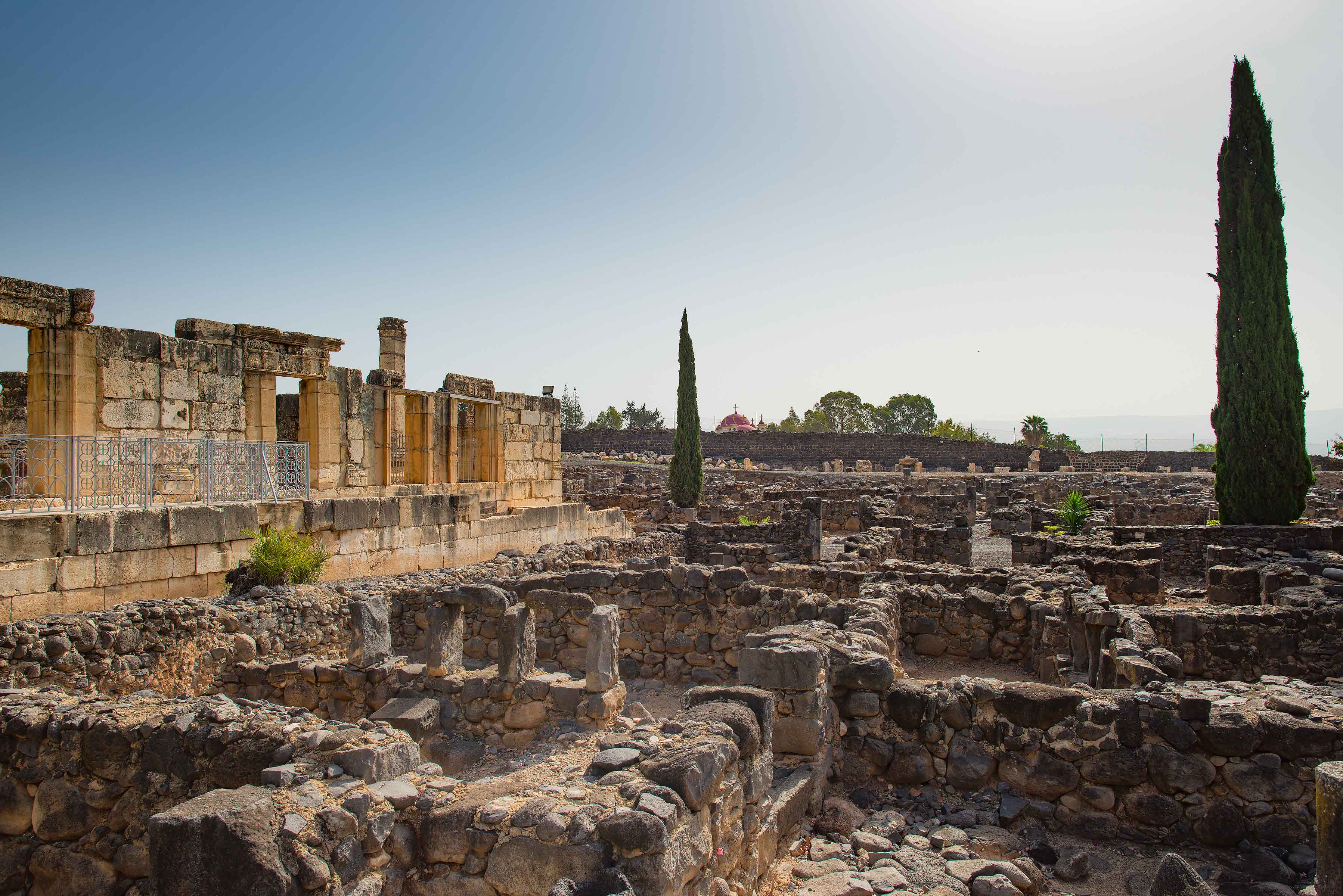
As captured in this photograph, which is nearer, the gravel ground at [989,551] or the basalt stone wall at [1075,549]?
the basalt stone wall at [1075,549]

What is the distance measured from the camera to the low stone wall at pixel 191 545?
311 inches

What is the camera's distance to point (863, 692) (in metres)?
5.74

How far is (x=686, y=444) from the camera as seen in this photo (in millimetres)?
26531

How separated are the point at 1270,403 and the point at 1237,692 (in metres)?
17.5

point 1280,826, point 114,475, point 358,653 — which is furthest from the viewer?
point 114,475

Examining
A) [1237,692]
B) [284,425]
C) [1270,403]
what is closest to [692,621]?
[1237,692]

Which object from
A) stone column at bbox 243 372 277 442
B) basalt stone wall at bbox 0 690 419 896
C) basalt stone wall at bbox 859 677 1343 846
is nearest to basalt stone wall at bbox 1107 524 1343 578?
basalt stone wall at bbox 859 677 1343 846

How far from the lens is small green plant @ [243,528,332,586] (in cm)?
932

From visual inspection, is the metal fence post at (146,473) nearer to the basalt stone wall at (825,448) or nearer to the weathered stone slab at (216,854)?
the weathered stone slab at (216,854)

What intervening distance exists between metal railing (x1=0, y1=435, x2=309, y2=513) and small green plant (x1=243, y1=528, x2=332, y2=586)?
1.14 meters

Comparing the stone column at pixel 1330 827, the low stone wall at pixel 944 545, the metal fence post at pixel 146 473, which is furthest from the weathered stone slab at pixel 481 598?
the low stone wall at pixel 944 545

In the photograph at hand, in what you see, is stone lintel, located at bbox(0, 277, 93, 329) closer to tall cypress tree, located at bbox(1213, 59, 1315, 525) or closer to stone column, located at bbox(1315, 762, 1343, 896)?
stone column, located at bbox(1315, 762, 1343, 896)

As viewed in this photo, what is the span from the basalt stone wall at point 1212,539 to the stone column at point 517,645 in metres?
11.5

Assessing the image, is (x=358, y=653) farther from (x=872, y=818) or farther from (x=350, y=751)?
(x=872, y=818)
